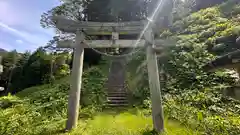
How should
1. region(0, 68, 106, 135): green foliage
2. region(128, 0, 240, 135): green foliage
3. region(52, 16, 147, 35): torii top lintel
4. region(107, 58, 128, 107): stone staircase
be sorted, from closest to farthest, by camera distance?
region(128, 0, 240, 135): green foliage, region(0, 68, 106, 135): green foliage, region(52, 16, 147, 35): torii top lintel, region(107, 58, 128, 107): stone staircase

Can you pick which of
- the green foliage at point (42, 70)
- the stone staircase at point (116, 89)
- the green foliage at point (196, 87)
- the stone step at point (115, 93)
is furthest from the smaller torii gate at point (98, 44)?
the green foliage at point (42, 70)

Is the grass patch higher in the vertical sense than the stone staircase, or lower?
lower

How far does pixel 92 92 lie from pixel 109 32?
4068 millimetres

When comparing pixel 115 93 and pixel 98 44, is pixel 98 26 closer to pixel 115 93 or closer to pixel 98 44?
pixel 98 44

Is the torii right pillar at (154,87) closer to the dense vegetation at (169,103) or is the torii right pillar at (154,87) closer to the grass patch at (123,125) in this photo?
the grass patch at (123,125)

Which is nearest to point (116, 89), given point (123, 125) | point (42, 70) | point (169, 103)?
point (169, 103)

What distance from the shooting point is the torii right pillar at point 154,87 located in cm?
491

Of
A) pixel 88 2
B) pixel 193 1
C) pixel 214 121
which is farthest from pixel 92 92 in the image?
pixel 193 1

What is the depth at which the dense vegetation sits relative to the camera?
4.72 m

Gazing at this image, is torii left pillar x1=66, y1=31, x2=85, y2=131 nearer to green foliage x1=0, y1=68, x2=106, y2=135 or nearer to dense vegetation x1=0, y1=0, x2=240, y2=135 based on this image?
dense vegetation x1=0, y1=0, x2=240, y2=135

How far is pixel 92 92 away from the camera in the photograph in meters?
9.12

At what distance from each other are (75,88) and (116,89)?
4.55m

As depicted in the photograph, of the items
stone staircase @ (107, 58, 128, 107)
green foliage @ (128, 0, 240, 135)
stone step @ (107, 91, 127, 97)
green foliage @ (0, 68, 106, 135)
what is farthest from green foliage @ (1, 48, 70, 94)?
green foliage @ (128, 0, 240, 135)

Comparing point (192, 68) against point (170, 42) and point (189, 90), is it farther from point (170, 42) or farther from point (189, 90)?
point (170, 42)
